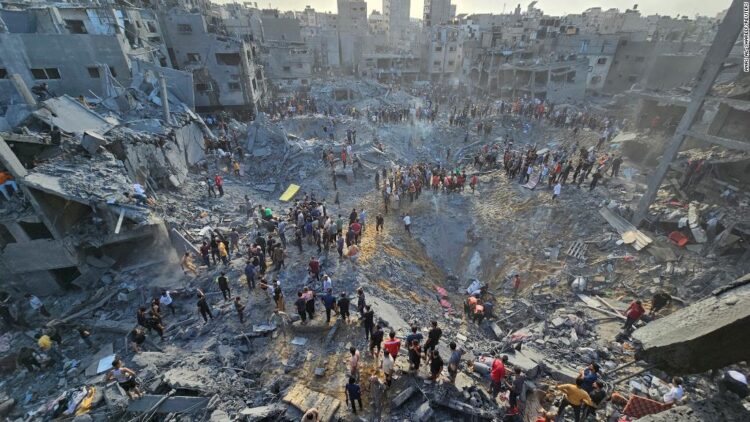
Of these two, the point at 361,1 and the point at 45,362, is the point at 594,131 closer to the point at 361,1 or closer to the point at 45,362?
the point at 45,362

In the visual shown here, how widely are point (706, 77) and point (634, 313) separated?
10731 millimetres

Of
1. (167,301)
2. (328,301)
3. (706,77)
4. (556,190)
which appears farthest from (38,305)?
(706,77)

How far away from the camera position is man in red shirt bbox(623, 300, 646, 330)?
11.2 metres

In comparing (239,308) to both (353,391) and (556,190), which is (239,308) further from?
(556,190)

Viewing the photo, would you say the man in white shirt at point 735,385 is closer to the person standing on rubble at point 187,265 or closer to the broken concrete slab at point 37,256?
the person standing on rubble at point 187,265

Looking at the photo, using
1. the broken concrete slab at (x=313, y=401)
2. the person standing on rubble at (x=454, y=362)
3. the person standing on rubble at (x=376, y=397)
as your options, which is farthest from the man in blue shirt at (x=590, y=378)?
the broken concrete slab at (x=313, y=401)

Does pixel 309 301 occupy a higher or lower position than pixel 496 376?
higher

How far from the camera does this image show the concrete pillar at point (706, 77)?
1311cm

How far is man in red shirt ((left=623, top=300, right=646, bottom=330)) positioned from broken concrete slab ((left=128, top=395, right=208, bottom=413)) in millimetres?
13259

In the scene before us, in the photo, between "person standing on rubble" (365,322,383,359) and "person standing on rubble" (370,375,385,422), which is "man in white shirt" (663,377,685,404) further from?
"person standing on rubble" (365,322,383,359)

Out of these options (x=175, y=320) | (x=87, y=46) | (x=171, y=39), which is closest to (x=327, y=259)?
(x=175, y=320)

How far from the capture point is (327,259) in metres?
14.2

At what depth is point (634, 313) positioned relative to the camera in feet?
36.9

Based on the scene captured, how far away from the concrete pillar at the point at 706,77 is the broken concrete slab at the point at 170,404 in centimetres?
1945
